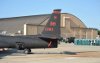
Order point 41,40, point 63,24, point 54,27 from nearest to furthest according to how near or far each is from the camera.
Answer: point 54,27, point 41,40, point 63,24

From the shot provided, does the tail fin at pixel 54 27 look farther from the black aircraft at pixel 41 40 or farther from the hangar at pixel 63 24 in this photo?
the hangar at pixel 63 24

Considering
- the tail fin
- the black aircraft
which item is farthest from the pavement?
the tail fin

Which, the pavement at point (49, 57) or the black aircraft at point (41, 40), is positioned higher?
the black aircraft at point (41, 40)

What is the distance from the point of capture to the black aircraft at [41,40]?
A: 35.4 metres

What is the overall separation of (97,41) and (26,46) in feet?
138

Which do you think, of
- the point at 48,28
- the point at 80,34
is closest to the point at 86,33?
the point at 80,34

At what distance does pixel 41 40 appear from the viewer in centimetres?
3572

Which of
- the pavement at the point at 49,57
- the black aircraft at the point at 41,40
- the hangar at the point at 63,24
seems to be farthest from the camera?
the hangar at the point at 63,24

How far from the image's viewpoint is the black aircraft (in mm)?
35438

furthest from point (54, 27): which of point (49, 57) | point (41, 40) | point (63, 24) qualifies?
point (63, 24)

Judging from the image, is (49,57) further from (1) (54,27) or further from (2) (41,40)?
(1) (54,27)

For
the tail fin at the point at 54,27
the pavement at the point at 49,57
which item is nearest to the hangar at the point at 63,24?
the tail fin at the point at 54,27

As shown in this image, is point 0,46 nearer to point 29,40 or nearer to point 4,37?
point 4,37

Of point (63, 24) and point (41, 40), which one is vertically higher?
point (63, 24)
